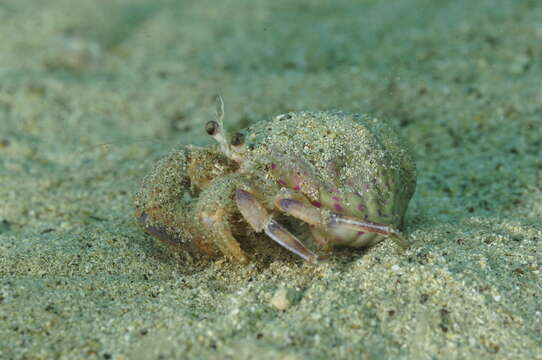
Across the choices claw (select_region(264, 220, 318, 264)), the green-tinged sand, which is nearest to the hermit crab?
claw (select_region(264, 220, 318, 264))

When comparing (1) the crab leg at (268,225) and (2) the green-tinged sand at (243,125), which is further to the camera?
(1) the crab leg at (268,225)

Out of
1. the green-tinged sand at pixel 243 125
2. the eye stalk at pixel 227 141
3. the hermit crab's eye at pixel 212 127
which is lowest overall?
the green-tinged sand at pixel 243 125

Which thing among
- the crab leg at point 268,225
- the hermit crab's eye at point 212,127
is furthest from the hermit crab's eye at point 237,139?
the crab leg at point 268,225

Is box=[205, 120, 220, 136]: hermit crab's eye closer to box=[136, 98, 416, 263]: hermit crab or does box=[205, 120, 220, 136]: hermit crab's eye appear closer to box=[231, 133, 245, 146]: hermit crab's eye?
box=[136, 98, 416, 263]: hermit crab

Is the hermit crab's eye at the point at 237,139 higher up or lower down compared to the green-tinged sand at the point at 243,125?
higher up

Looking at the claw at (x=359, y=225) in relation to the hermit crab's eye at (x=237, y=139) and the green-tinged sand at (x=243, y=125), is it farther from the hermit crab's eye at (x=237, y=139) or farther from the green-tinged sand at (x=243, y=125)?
the hermit crab's eye at (x=237, y=139)

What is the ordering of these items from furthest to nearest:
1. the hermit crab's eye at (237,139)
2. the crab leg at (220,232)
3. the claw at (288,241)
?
the hermit crab's eye at (237,139) < the crab leg at (220,232) < the claw at (288,241)

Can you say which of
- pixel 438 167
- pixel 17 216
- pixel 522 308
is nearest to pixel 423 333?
pixel 522 308

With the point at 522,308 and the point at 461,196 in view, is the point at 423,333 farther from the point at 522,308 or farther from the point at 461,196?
the point at 461,196

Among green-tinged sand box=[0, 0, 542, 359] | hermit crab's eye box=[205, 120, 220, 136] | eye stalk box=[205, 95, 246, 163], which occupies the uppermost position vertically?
hermit crab's eye box=[205, 120, 220, 136]
